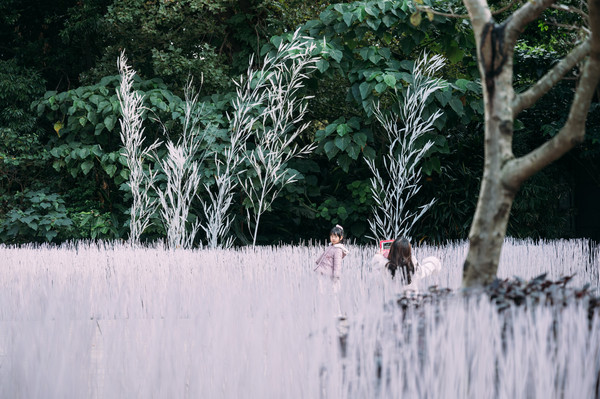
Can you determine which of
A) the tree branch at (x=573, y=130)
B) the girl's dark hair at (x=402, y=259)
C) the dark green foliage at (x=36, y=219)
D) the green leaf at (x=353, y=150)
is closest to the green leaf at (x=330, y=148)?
the green leaf at (x=353, y=150)

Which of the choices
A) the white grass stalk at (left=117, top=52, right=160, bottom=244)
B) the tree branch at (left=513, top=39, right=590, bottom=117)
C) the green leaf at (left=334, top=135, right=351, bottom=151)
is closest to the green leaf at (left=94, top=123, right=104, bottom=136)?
the white grass stalk at (left=117, top=52, right=160, bottom=244)

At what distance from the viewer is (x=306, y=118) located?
10125mm

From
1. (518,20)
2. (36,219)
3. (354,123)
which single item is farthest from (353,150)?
(518,20)

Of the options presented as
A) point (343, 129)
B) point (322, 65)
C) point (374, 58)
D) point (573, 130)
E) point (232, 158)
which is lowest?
point (573, 130)

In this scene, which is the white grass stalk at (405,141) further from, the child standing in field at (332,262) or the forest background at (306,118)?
the child standing in field at (332,262)

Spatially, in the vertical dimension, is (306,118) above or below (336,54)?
below

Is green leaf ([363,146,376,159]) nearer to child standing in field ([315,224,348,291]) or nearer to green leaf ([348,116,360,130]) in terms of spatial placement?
green leaf ([348,116,360,130])

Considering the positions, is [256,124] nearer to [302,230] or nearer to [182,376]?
[302,230]

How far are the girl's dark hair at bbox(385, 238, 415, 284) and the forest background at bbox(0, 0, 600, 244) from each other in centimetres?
401

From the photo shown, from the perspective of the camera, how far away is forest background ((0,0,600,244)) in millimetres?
8180

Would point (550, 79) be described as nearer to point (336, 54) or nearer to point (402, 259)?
point (402, 259)

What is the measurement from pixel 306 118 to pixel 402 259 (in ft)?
20.8

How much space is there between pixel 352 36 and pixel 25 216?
546cm

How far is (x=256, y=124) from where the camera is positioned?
8.52 meters
